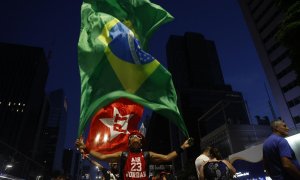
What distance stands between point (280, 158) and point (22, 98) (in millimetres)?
100549

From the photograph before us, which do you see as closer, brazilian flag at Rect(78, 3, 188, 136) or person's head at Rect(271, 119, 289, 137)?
person's head at Rect(271, 119, 289, 137)

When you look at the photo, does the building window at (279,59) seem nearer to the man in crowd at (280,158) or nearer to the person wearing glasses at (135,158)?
the man in crowd at (280,158)

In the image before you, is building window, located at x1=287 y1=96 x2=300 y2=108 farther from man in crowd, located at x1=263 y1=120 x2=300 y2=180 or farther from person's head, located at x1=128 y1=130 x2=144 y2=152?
person's head, located at x1=128 y1=130 x2=144 y2=152

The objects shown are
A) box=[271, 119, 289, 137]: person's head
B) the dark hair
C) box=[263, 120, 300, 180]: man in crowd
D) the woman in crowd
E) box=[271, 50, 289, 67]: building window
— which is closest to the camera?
→ box=[263, 120, 300, 180]: man in crowd

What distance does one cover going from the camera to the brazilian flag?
5121 mm

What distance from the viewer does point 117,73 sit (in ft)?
18.4

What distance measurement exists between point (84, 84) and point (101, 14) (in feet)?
6.35

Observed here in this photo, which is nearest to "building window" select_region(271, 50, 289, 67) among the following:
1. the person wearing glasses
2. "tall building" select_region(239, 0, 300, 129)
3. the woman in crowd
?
"tall building" select_region(239, 0, 300, 129)

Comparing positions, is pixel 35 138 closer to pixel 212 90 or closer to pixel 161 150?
pixel 161 150

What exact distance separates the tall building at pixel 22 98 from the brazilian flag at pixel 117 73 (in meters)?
80.7

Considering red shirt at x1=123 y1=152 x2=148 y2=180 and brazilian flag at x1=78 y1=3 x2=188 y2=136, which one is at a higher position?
brazilian flag at x1=78 y1=3 x2=188 y2=136

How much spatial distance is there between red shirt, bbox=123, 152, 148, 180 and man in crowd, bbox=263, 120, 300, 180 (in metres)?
1.86

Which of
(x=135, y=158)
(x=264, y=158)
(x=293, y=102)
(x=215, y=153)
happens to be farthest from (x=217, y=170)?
(x=293, y=102)

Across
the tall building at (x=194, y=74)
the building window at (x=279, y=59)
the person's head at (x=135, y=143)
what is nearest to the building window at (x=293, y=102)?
the building window at (x=279, y=59)
